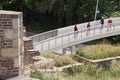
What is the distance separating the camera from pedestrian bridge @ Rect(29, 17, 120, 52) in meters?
28.3

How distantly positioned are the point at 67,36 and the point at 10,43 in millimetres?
22096

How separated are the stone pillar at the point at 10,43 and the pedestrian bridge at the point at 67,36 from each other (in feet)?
52.7

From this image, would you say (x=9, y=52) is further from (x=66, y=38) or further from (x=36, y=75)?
(x=66, y=38)

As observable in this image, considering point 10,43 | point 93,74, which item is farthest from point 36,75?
point 93,74

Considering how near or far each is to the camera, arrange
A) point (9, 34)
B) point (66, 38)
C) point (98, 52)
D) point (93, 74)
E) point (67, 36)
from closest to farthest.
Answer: point (9, 34), point (93, 74), point (98, 52), point (66, 38), point (67, 36)

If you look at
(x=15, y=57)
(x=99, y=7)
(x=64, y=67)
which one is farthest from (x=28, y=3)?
(x=15, y=57)

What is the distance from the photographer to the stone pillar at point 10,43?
9000mm

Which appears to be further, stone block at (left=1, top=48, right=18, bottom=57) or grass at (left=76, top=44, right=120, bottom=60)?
grass at (left=76, top=44, right=120, bottom=60)

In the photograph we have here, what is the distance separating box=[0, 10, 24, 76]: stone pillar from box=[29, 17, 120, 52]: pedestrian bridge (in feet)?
52.7

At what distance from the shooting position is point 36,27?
53.7 metres

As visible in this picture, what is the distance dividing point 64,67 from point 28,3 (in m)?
37.0

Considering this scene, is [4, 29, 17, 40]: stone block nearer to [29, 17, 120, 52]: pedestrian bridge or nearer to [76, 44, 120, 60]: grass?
[76, 44, 120, 60]: grass

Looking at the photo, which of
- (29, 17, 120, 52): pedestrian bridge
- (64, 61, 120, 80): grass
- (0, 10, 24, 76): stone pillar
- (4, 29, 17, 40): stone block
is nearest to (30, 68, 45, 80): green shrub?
(0, 10, 24, 76): stone pillar

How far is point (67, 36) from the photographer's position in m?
31.1
